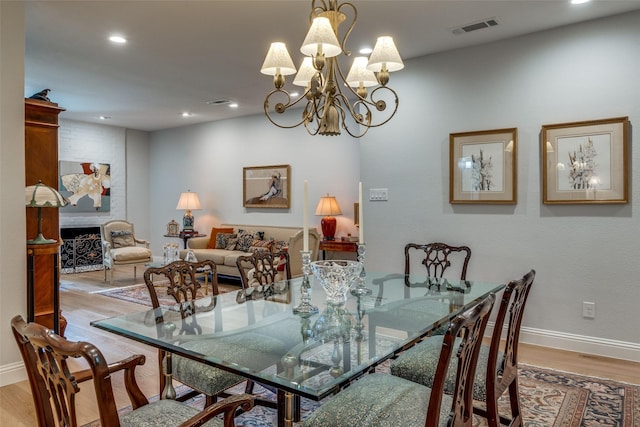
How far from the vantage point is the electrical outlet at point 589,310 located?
3.36 meters

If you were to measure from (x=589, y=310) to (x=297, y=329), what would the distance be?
2.71 meters

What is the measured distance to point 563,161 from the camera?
135 inches

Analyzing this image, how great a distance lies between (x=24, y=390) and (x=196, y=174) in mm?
5442

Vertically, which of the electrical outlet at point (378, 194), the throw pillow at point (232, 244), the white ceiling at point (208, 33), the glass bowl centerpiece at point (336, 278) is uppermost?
the white ceiling at point (208, 33)

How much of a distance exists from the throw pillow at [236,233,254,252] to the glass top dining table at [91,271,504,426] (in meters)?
3.79

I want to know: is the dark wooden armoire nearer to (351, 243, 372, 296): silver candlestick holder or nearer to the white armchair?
(351, 243, 372, 296): silver candlestick holder

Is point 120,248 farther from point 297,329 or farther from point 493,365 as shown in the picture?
point 493,365

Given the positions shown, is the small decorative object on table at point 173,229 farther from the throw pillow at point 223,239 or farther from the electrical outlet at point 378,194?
the electrical outlet at point 378,194

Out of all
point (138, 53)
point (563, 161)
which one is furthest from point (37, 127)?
point (563, 161)

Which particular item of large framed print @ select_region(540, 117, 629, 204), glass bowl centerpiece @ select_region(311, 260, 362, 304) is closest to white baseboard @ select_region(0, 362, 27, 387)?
glass bowl centerpiece @ select_region(311, 260, 362, 304)

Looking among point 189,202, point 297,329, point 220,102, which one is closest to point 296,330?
point 297,329

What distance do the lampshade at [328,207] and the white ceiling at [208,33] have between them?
171cm

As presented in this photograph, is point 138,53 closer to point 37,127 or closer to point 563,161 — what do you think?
point 37,127

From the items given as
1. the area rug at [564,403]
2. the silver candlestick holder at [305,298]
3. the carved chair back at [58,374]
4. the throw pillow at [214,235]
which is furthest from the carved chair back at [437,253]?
the throw pillow at [214,235]
